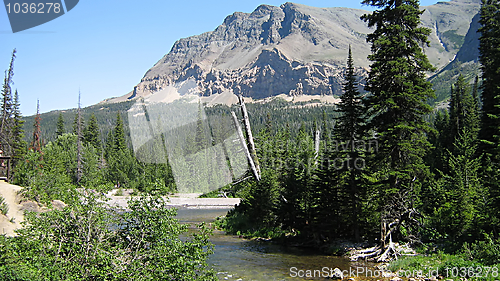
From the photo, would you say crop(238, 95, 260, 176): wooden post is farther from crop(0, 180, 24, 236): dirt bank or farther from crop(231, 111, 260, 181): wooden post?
crop(0, 180, 24, 236): dirt bank

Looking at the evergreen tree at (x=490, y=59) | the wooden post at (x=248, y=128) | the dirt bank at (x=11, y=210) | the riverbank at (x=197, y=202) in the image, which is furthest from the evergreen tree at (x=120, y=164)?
the evergreen tree at (x=490, y=59)

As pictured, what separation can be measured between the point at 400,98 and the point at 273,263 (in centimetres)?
921

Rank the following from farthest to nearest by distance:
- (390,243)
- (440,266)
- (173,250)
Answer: (390,243) → (440,266) → (173,250)

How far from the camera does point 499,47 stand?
1005 inches

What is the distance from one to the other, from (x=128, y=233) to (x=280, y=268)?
900 cm

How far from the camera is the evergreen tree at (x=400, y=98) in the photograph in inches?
604

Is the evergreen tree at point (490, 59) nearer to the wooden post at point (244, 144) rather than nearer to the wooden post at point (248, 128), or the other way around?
the wooden post at point (244, 144)

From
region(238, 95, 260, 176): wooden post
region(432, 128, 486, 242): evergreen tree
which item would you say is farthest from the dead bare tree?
region(238, 95, 260, 176): wooden post

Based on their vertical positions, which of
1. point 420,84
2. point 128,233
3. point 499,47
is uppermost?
point 499,47

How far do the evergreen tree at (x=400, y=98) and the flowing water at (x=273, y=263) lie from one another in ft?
8.73

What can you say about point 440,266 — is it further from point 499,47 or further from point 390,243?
point 499,47

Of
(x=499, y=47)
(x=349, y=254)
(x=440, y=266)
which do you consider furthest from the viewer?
(x=499, y=47)

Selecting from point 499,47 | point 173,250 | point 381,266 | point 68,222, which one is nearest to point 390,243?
point 381,266

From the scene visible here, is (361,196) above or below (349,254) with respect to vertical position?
above
